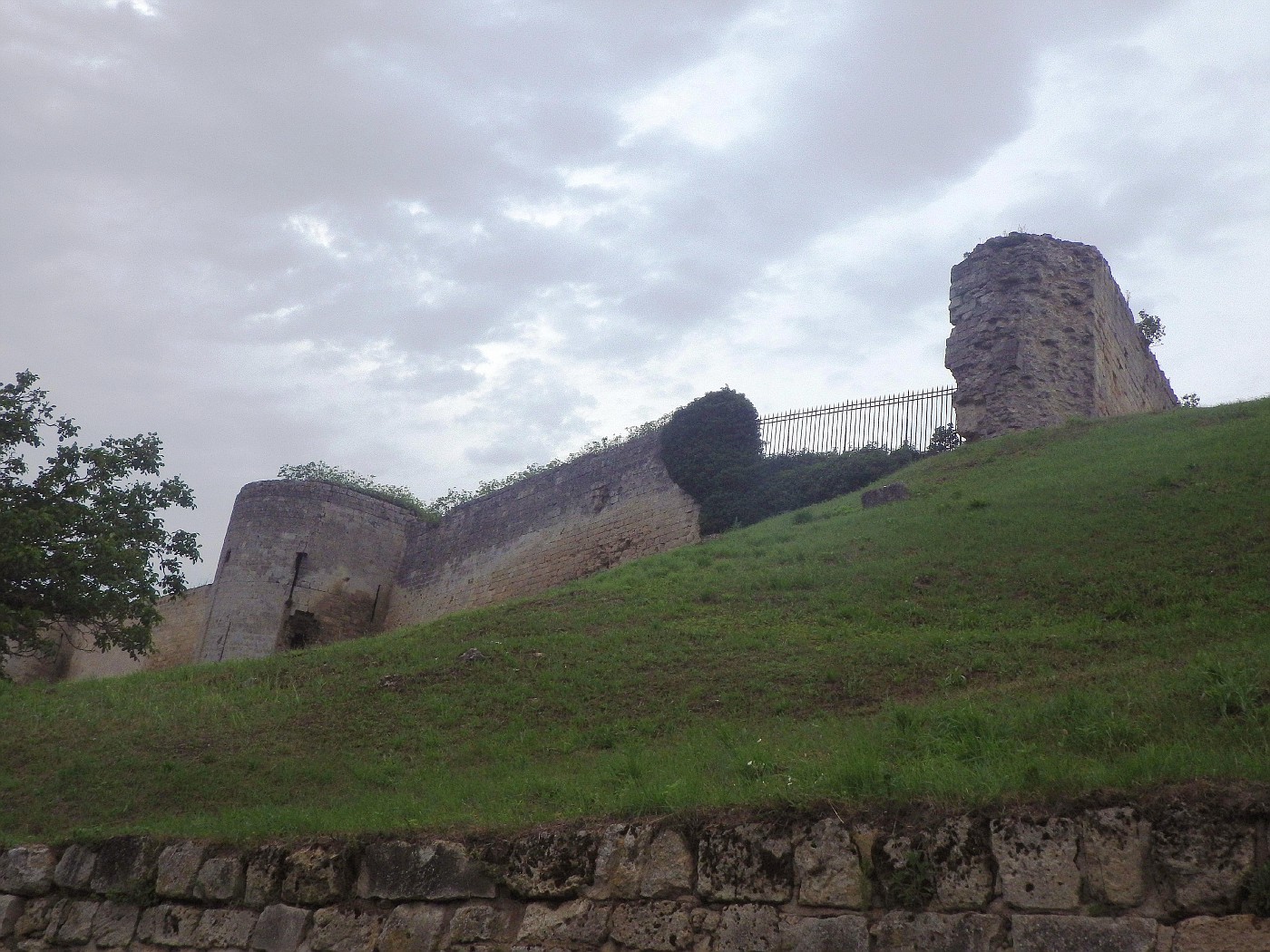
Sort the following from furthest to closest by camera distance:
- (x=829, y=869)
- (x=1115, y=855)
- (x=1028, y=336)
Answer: (x=1028, y=336), (x=829, y=869), (x=1115, y=855)

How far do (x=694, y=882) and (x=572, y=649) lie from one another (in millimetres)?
6065

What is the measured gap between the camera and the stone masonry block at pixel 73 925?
6.50 metres

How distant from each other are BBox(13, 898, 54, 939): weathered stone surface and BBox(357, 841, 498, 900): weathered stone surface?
7.70ft

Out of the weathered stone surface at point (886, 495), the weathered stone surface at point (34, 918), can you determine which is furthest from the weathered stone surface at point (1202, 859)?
the weathered stone surface at point (886, 495)

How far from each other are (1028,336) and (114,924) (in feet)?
54.8

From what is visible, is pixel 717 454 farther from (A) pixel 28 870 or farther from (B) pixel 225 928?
(B) pixel 225 928

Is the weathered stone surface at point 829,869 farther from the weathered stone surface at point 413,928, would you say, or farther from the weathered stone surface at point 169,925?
the weathered stone surface at point 169,925

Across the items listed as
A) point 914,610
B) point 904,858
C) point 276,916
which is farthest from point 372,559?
point 904,858

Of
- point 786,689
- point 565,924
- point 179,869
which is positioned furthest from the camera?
point 786,689

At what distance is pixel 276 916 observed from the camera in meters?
5.84

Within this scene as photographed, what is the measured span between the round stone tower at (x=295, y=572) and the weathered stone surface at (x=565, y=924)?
20405 mm

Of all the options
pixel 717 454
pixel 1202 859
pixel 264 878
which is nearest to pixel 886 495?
pixel 717 454

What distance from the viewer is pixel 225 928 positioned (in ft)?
19.6

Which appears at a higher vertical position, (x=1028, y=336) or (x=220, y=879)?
(x=1028, y=336)
